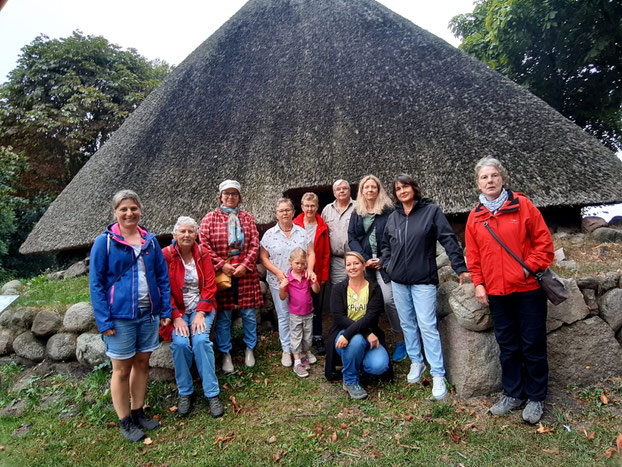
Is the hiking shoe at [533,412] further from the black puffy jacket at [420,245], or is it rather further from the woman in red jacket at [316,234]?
the woman in red jacket at [316,234]

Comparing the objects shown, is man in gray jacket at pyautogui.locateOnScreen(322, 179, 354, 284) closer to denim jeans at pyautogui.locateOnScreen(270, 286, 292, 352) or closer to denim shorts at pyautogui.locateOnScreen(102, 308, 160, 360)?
denim jeans at pyautogui.locateOnScreen(270, 286, 292, 352)

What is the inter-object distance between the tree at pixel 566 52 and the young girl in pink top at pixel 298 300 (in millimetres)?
8843

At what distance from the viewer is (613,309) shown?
3.08 metres

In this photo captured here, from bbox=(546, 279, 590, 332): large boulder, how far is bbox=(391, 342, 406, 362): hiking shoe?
1447 millimetres

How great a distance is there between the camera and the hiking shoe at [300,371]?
3701 mm

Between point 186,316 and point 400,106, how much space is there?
4.84 m

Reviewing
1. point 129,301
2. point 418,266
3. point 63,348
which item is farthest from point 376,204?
point 63,348

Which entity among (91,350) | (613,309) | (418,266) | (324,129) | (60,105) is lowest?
(613,309)

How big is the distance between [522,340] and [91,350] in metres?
4.48

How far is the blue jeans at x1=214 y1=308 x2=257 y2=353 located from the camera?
12.5 feet

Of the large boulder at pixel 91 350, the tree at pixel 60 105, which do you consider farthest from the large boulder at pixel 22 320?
the tree at pixel 60 105

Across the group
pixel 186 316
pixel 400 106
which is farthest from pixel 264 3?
pixel 186 316

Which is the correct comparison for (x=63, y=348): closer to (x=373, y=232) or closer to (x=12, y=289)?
(x=12, y=289)

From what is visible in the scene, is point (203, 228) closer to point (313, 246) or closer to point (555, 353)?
point (313, 246)
